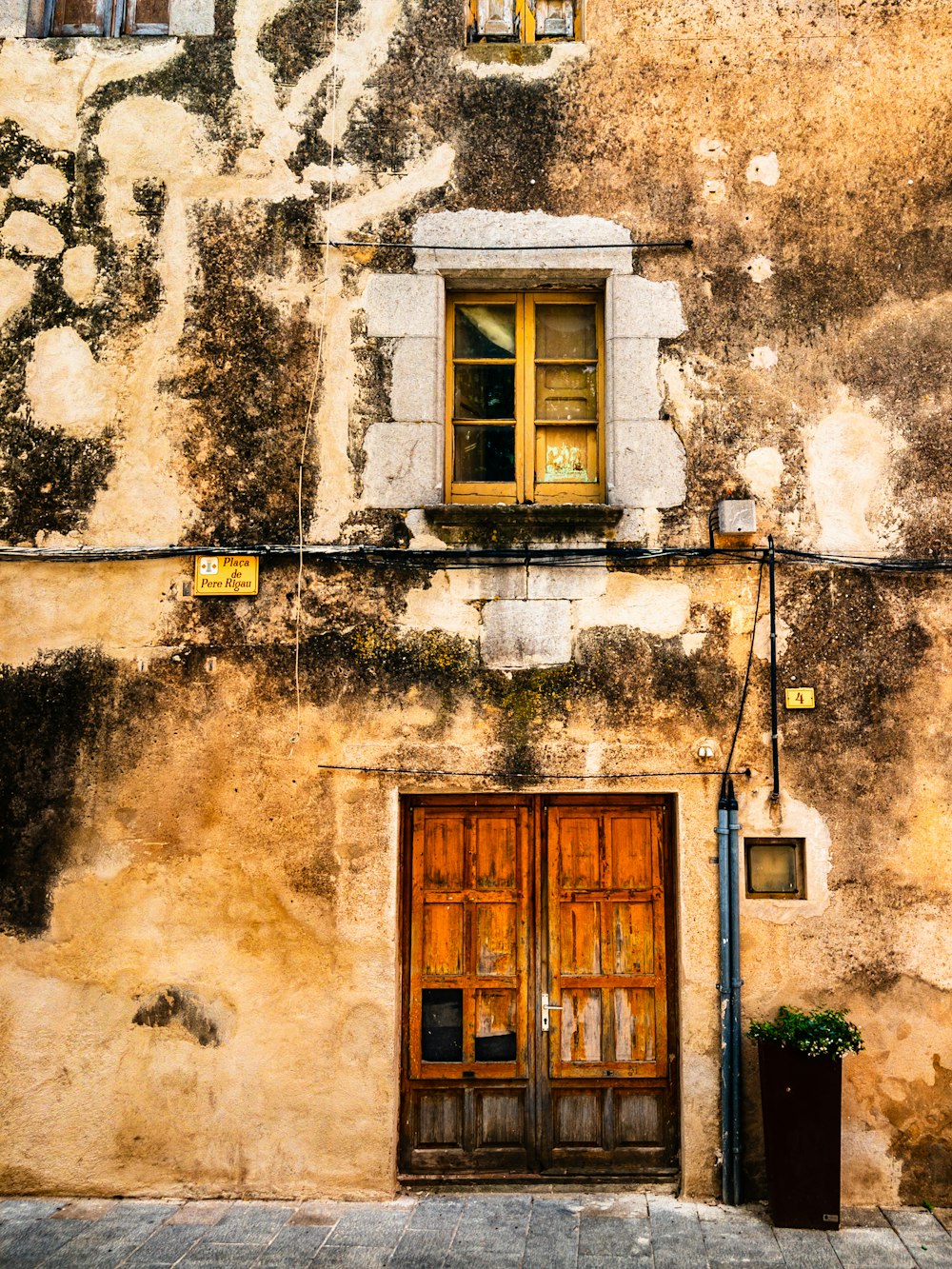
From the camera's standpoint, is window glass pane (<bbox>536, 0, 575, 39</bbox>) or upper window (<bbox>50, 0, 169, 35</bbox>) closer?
window glass pane (<bbox>536, 0, 575, 39</bbox>)

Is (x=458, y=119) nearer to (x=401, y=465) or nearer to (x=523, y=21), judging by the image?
(x=523, y=21)

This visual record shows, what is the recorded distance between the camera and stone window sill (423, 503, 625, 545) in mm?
5160

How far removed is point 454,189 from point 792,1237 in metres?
5.75

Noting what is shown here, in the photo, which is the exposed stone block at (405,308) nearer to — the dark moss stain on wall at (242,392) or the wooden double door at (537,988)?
the dark moss stain on wall at (242,392)

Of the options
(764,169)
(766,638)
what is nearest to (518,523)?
(766,638)

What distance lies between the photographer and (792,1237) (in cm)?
454

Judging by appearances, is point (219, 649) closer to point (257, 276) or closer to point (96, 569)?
point (96, 569)

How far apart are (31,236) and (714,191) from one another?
3.95 meters

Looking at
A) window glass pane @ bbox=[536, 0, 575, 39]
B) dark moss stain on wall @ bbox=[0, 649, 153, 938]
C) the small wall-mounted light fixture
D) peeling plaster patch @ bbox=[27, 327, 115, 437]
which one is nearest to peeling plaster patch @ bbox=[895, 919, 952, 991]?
the small wall-mounted light fixture

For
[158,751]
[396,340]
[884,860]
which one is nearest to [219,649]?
[158,751]

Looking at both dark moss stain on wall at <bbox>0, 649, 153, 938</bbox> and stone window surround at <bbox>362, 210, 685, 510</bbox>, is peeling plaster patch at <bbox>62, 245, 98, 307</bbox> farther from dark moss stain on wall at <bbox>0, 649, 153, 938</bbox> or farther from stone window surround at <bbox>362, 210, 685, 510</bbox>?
Result: dark moss stain on wall at <bbox>0, 649, 153, 938</bbox>

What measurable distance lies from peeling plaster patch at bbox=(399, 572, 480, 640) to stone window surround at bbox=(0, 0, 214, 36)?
3576 millimetres

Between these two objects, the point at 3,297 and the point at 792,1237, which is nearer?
the point at 792,1237

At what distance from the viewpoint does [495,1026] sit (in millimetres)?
5285
